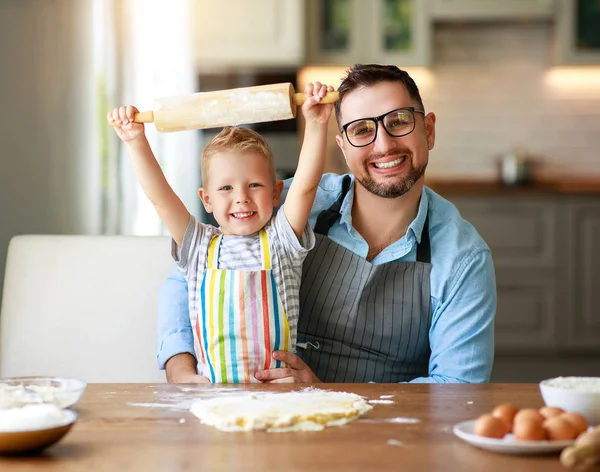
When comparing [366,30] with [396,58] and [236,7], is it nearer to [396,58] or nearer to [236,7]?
[396,58]

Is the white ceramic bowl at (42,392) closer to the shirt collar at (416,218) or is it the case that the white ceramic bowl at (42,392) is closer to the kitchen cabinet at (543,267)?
the shirt collar at (416,218)

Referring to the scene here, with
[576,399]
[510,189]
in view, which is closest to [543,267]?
[510,189]

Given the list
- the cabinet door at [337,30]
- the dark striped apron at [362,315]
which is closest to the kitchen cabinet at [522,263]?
the cabinet door at [337,30]

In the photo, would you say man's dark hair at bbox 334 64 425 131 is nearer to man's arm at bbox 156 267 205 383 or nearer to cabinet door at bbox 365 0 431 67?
man's arm at bbox 156 267 205 383

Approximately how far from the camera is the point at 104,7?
3.98m

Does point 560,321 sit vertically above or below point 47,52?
below

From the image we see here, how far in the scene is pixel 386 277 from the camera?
69.9 inches

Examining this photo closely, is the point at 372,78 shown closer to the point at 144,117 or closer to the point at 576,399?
the point at 144,117

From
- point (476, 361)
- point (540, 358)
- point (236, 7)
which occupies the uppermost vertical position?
point (236, 7)

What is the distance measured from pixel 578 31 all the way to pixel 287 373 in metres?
3.30

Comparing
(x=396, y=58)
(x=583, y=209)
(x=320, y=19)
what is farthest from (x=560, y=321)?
(x=320, y=19)

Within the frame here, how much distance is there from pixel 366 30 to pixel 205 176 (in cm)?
275

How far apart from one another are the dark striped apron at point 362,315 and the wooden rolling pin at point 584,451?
2.84 feet

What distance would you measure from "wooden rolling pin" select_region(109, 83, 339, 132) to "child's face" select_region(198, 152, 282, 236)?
28 cm
